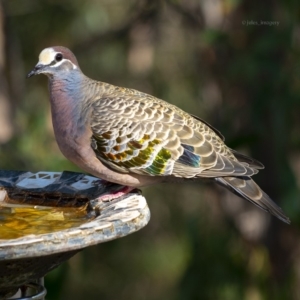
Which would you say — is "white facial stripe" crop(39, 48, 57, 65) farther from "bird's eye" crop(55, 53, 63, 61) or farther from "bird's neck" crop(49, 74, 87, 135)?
"bird's neck" crop(49, 74, 87, 135)

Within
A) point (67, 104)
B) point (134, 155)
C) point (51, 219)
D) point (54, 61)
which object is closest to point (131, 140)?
point (134, 155)

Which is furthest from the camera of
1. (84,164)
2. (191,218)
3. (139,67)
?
(139,67)

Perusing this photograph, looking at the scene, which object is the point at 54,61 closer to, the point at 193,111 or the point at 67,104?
the point at 67,104

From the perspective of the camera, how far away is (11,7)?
9508mm

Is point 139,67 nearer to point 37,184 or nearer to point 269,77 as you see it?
point 269,77

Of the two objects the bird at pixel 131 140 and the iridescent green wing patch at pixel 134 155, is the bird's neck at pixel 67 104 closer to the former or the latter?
the bird at pixel 131 140

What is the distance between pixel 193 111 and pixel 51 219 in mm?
6529

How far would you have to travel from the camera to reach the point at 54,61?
14.9 ft

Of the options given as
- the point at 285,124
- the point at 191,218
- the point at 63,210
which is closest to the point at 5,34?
the point at 191,218

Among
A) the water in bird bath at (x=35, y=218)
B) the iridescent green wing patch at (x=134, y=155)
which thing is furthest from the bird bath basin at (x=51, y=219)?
the iridescent green wing patch at (x=134, y=155)

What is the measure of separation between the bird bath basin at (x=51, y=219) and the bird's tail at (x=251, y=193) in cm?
72

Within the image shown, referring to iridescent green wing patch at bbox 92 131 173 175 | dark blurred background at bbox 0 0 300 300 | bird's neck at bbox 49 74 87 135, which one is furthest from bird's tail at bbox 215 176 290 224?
dark blurred background at bbox 0 0 300 300

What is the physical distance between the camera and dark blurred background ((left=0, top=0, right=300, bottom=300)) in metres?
6.27

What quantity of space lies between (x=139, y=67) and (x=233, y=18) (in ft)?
9.60
